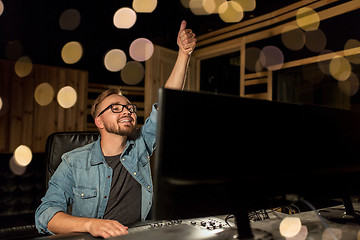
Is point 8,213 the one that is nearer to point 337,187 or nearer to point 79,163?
point 79,163

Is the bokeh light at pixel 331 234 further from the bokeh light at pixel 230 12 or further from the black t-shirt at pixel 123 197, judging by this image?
the bokeh light at pixel 230 12

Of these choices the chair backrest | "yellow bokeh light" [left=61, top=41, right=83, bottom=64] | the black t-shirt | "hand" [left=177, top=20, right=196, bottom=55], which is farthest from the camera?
"yellow bokeh light" [left=61, top=41, right=83, bottom=64]

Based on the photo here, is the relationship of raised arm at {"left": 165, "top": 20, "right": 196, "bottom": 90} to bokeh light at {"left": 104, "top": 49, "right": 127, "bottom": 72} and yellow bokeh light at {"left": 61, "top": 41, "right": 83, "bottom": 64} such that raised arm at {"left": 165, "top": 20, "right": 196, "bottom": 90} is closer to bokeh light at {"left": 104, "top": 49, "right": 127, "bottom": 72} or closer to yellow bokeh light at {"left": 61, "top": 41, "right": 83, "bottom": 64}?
yellow bokeh light at {"left": 61, "top": 41, "right": 83, "bottom": 64}

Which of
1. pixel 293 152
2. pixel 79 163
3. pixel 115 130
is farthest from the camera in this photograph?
pixel 115 130

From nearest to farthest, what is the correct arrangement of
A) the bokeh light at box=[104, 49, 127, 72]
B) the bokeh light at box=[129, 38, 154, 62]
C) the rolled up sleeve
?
1. the rolled up sleeve
2. the bokeh light at box=[129, 38, 154, 62]
3. the bokeh light at box=[104, 49, 127, 72]

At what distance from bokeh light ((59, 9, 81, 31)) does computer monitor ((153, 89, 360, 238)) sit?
12.2ft

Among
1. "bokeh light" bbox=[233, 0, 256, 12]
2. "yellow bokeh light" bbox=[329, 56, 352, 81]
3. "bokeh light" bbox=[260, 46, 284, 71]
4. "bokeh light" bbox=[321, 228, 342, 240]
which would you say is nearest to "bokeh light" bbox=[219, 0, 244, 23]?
"bokeh light" bbox=[233, 0, 256, 12]

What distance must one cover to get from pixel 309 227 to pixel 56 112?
359 cm

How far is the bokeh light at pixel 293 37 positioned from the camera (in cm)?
334

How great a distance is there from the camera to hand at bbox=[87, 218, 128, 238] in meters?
0.98

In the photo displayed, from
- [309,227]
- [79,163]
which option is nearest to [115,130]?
[79,163]

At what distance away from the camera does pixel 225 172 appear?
868 millimetres

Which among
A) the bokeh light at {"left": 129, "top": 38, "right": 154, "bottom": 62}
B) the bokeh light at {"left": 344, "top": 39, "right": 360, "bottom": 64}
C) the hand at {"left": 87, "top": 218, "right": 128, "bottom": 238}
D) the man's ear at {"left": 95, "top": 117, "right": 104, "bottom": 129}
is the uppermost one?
the bokeh light at {"left": 129, "top": 38, "right": 154, "bottom": 62}

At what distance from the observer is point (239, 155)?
2.95 ft
